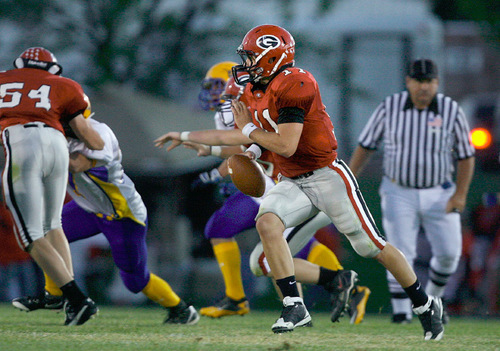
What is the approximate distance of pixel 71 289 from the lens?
478 cm

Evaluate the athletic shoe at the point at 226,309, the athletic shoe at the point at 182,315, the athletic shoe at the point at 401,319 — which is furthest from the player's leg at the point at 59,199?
the athletic shoe at the point at 401,319

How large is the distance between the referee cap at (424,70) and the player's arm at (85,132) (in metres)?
2.40

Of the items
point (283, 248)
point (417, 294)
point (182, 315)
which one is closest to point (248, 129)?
point (283, 248)

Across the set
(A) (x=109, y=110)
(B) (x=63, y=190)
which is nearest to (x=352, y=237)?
(B) (x=63, y=190)

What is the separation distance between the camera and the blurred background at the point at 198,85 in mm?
7977

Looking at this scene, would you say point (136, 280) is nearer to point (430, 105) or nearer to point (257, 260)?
point (257, 260)

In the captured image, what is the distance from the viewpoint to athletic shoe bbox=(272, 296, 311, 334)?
4.25 metres

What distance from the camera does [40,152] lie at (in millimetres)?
4793

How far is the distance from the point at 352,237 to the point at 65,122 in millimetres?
1735

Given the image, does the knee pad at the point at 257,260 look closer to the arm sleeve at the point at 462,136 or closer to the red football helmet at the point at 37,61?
the red football helmet at the point at 37,61

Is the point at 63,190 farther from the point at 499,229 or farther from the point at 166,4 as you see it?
the point at 166,4

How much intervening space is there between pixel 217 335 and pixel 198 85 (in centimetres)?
1162

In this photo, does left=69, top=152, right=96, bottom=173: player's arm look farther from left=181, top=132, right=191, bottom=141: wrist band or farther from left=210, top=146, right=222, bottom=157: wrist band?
left=210, top=146, right=222, bottom=157: wrist band

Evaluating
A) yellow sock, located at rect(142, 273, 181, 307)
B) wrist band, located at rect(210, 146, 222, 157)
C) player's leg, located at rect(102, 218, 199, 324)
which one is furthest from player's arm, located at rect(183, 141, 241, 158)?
yellow sock, located at rect(142, 273, 181, 307)
